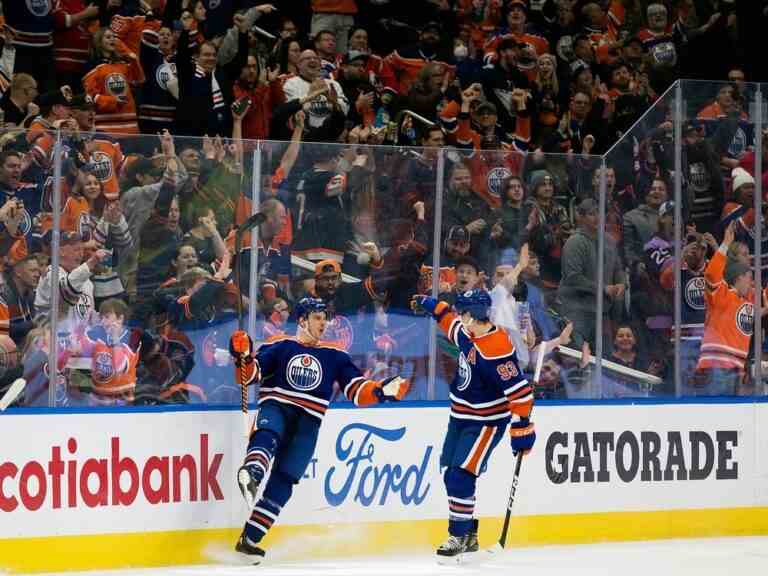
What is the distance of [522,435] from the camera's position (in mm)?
7641

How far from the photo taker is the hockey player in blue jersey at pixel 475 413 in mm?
7637

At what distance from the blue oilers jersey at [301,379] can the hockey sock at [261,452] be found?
0.66ft

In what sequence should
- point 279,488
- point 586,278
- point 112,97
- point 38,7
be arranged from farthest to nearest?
point 38,7 → point 112,97 → point 586,278 → point 279,488

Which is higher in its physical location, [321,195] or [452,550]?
[321,195]

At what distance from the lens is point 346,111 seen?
10.6 m

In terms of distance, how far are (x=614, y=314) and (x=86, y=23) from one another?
4.10m

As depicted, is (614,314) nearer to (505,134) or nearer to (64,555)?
(505,134)

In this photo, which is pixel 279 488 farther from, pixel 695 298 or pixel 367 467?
pixel 695 298

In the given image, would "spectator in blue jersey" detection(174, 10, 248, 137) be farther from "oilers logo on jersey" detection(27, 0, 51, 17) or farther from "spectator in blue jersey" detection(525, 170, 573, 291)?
"spectator in blue jersey" detection(525, 170, 573, 291)

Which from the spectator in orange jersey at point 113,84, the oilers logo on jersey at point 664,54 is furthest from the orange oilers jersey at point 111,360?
the oilers logo on jersey at point 664,54

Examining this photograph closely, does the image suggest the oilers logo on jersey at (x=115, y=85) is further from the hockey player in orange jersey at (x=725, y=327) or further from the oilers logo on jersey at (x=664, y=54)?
the oilers logo on jersey at (x=664, y=54)

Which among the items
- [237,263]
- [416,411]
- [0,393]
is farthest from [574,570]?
[0,393]

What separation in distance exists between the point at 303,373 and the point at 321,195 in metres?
1.42

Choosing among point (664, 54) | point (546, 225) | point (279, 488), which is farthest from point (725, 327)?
point (664, 54)
